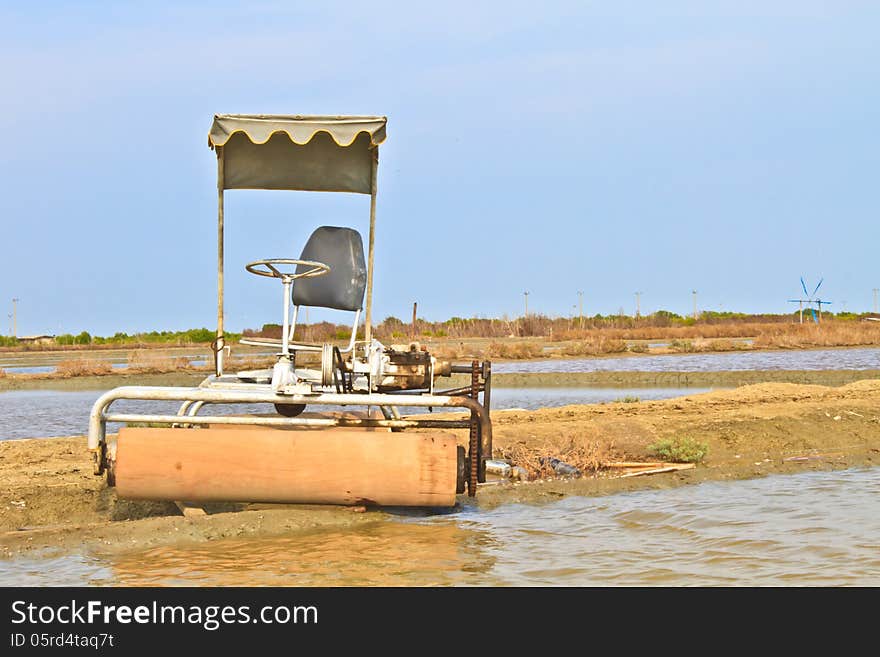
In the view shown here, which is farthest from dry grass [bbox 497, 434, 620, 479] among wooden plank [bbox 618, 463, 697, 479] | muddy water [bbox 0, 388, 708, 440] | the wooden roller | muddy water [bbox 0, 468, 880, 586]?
muddy water [bbox 0, 388, 708, 440]

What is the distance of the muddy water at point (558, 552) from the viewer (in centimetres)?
669

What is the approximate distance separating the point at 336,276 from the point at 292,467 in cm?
244

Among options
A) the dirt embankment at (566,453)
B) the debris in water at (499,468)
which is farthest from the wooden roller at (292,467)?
the debris in water at (499,468)

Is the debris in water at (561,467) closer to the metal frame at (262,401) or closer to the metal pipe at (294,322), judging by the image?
the metal frame at (262,401)

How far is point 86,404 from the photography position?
65.2ft

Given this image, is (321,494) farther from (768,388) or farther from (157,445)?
(768,388)

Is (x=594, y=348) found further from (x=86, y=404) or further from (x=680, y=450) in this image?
(x=680, y=450)

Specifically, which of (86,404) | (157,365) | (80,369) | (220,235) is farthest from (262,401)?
(157,365)

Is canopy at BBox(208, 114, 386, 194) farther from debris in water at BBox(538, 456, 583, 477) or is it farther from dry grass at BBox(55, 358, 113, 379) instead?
dry grass at BBox(55, 358, 113, 379)

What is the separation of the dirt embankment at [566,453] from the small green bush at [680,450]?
136mm

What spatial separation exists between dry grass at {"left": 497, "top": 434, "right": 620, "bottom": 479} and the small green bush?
492 mm
